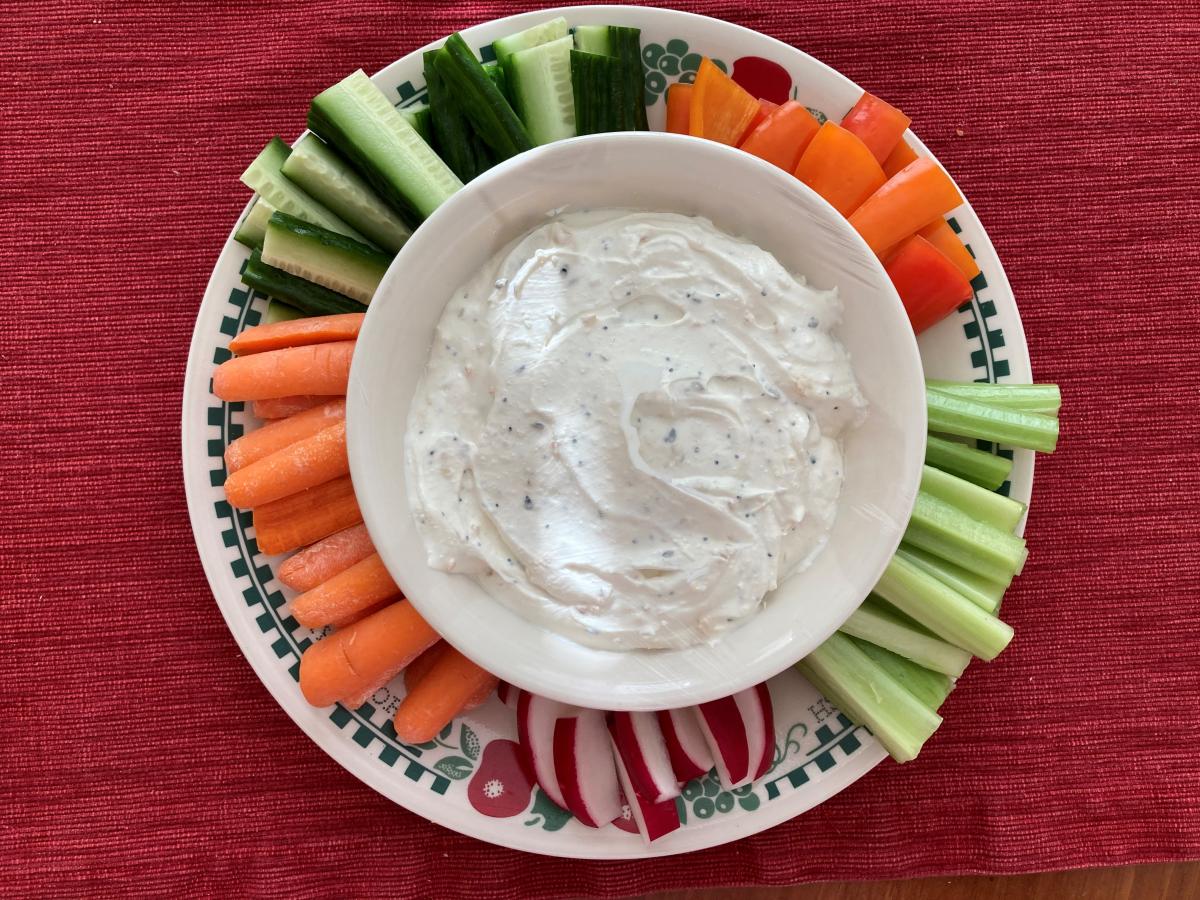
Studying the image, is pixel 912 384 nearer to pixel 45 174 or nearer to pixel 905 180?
pixel 905 180

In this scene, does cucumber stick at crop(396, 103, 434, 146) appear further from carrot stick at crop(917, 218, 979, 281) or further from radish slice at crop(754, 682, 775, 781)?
radish slice at crop(754, 682, 775, 781)

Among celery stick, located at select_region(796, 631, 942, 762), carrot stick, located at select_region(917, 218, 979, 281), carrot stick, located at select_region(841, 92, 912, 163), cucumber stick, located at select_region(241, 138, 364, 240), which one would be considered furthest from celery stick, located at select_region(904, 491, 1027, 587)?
cucumber stick, located at select_region(241, 138, 364, 240)

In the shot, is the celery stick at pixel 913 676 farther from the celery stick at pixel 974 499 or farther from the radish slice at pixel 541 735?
the radish slice at pixel 541 735

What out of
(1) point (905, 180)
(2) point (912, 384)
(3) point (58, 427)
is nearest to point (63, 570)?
(3) point (58, 427)

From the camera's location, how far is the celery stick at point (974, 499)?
72.1 inches

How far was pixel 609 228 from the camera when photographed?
1709 millimetres

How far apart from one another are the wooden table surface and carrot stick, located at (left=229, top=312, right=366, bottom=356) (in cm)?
178

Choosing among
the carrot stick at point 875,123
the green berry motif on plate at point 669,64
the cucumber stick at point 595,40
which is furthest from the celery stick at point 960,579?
the cucumber stick at point 595,40

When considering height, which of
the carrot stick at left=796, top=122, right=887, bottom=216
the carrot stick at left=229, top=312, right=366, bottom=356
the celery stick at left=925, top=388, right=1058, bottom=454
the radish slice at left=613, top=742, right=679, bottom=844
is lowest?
the radish slice at left=613, top=742, right=679, bottom=844

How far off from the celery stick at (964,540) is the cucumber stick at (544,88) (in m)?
1.08

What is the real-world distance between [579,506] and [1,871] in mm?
1721

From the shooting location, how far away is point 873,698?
185 cm

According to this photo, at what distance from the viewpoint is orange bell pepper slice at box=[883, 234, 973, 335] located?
1805 millimetres

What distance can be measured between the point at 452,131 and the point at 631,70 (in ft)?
1.28
